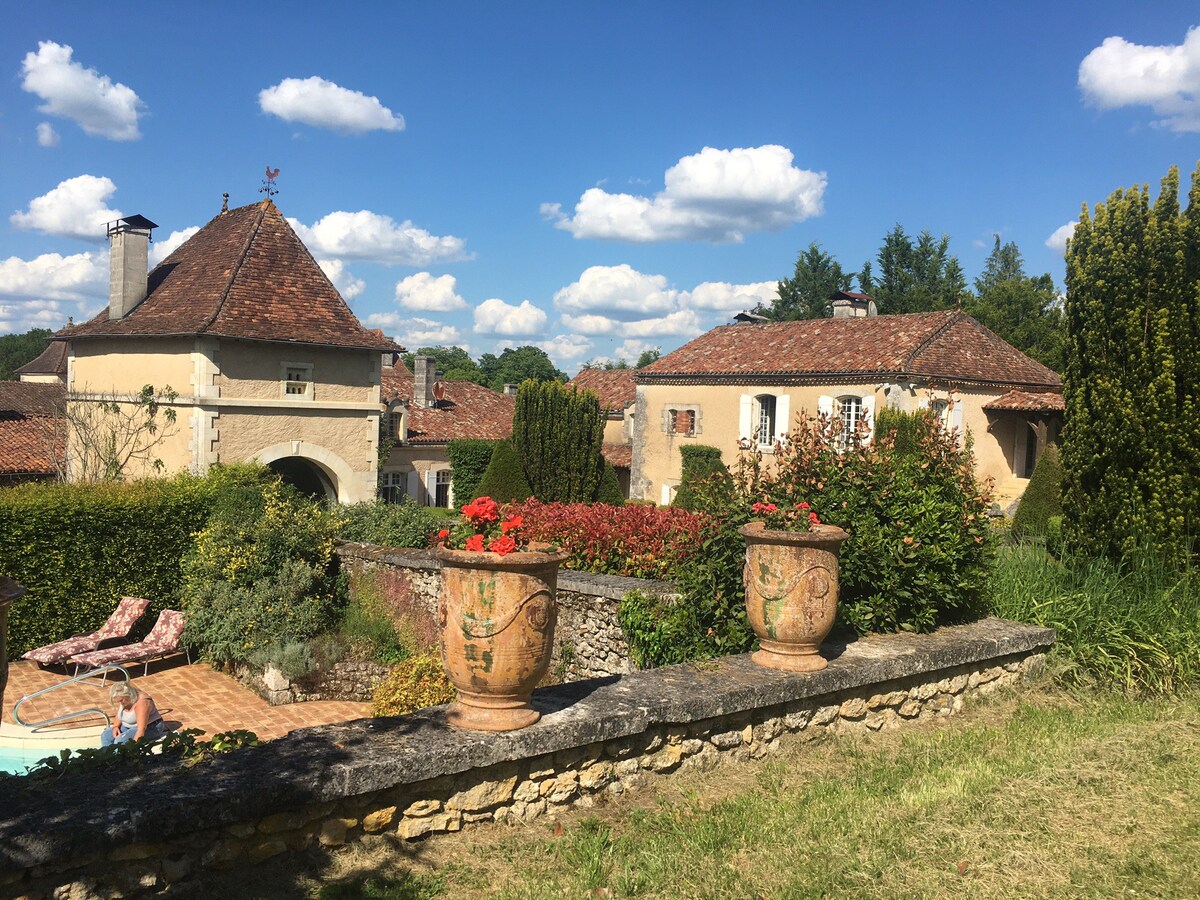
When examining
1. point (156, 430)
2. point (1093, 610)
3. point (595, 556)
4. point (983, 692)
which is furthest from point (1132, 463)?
point (156, 430)

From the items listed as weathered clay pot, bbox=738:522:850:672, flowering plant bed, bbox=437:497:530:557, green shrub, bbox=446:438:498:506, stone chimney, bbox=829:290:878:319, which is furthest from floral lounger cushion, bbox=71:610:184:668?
stone chimney, bbox=829:290:878:319

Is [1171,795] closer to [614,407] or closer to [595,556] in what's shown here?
[595,556]

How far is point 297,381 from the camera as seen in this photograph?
18.7 meters

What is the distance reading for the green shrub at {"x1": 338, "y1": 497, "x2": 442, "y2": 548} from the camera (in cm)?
1268

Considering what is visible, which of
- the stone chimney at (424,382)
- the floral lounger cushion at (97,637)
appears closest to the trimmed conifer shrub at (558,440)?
the stone chimney at (424,382)

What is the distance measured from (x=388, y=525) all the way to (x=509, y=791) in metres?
9.37

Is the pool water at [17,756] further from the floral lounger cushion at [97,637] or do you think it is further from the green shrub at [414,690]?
the green shrub at [414,690]

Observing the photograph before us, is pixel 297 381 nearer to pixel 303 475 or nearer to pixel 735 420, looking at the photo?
pixel 303 475

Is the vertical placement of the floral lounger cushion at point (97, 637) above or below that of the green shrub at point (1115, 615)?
below

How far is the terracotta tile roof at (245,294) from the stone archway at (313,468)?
236 cm

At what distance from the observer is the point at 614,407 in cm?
3344

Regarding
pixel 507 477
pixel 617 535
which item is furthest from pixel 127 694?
pixel 507 477

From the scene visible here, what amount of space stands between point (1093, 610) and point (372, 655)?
795 cm

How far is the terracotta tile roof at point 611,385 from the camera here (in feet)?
111
